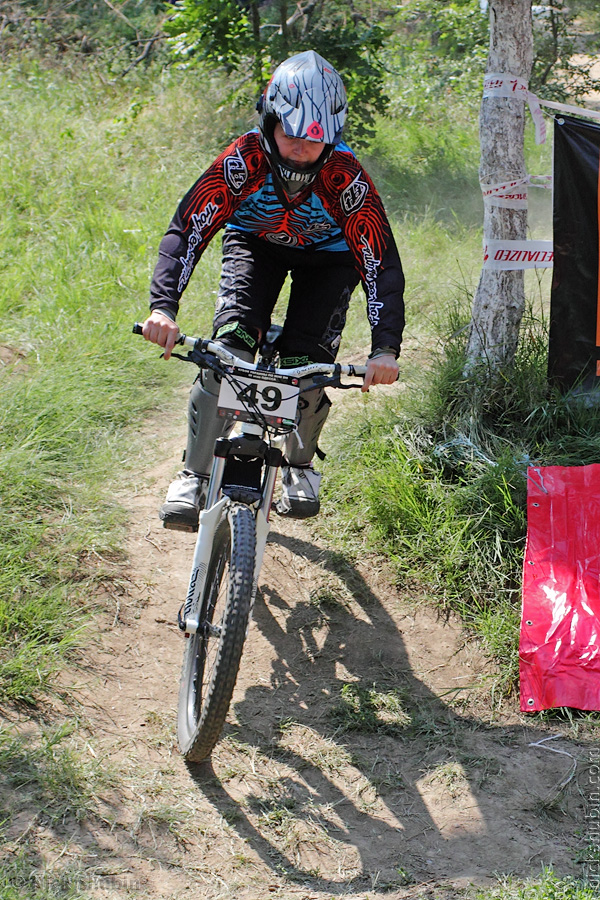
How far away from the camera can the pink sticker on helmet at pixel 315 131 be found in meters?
2.79

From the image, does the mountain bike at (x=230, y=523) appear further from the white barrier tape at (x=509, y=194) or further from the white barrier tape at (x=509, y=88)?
the white barrier tape at (x=509, y=88)

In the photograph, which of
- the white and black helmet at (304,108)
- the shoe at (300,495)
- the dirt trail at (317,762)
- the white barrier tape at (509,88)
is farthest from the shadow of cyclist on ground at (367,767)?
the white barrier tape at (509,88)

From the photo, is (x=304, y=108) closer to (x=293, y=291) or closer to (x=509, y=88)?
(x=293, y=291)

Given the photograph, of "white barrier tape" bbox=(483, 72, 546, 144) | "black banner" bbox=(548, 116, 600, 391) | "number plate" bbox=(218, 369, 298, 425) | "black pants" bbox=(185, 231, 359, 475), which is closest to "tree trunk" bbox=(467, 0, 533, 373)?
"white barrier tape" bbox=(483, 72, 546, 144)

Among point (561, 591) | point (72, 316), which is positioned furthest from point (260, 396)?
point (72, 316)

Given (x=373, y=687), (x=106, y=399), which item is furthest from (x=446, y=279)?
(x=373, y=687)

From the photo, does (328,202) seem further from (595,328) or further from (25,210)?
(25,210)

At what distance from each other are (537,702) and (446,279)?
4227 mm

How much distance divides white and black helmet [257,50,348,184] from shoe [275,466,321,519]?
119 centimetres

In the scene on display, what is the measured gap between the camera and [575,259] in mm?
4109

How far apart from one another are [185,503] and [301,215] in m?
1.21

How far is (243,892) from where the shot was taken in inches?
93.7

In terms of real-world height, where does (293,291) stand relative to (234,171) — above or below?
below

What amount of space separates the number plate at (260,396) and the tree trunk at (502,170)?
1.91 m
